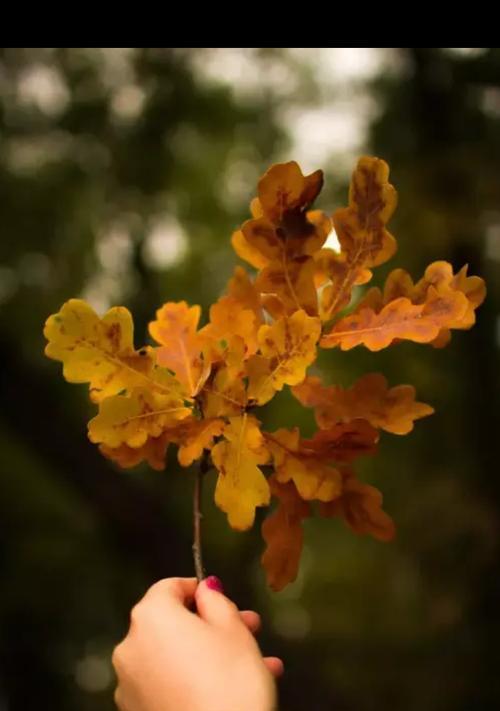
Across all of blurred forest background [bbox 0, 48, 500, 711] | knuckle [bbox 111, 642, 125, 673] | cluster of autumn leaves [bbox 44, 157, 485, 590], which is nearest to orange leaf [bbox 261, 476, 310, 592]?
cluster of autumn leaves [bbox 44, 157, 485, 590]

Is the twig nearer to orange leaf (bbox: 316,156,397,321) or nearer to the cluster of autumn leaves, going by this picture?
the cluster of autumn leaves

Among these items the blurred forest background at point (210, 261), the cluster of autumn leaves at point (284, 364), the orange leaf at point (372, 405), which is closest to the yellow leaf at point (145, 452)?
the cluster of autumn leaves at point (284, 364)

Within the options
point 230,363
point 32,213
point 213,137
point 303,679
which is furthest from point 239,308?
point 213,137

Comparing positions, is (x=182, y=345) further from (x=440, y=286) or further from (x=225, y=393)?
(x=440, y=286)

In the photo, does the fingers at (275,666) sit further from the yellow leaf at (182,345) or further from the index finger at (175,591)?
the yellow leaf at (182,345)

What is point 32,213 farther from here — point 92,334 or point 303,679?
point 92,334
